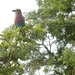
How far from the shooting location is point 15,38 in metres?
1.54

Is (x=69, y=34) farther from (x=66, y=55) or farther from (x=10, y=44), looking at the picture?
(x=10, y=44)

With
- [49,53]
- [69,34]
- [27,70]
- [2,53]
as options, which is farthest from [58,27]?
[2,53]

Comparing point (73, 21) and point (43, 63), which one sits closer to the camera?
point (73, 21)

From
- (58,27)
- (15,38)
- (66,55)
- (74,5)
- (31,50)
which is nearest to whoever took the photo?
(15,38)

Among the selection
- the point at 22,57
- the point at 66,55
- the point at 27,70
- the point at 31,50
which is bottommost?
the point at 22,57

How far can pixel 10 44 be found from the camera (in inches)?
62.8

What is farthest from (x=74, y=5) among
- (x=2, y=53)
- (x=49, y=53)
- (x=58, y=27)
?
(x=2, y=53)

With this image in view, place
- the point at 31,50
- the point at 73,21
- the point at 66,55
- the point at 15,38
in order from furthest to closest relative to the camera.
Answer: the point at 31,50 → the point at 73,21 → the point at 66,55 → the point at 15,38

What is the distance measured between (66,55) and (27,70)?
202 inches

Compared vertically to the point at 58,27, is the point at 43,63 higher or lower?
lower

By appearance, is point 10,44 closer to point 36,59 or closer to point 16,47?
point 16,47

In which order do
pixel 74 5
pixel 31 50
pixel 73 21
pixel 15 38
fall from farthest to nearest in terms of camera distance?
pixel 31 50
pixel 73 21
pixel 74 5
pixel 15 38

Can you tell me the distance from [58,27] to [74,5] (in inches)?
88.8

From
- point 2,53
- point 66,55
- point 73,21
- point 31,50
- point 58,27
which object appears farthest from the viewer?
point 31,50
